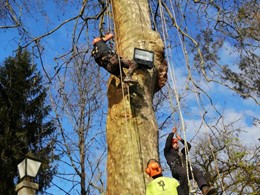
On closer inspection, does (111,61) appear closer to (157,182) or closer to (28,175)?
(157,182)

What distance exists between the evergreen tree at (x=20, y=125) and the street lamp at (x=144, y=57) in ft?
20.4

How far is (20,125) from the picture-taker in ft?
35.3

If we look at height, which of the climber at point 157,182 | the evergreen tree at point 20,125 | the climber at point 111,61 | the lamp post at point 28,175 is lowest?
the climber at point 157,182

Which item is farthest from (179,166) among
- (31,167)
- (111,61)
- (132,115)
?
(31,167)

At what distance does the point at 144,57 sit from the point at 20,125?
7916 mm

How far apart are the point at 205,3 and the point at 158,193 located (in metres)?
3.59

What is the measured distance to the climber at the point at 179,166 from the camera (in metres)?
3.79

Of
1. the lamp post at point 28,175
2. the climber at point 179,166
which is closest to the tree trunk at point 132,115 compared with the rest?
the climber at point 179,166

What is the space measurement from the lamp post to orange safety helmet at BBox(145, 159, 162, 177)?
50.9 inches

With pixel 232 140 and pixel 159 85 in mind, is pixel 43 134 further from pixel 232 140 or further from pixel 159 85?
pixel 159 85

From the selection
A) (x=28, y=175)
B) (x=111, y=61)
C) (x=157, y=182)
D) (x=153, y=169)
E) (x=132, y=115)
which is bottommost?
(x=157, y=182)

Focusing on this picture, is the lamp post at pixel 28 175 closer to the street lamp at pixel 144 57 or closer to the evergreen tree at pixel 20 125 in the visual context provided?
the street lamp at pixel 144 57

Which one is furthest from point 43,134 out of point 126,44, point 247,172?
point 126,44

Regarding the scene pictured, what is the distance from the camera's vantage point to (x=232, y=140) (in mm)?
11578
